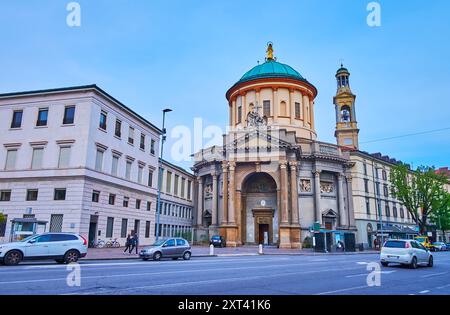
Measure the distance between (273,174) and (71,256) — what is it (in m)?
28.6

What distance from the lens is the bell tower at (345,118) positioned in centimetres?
6256

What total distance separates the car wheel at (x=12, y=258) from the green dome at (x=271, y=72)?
40.8 metres

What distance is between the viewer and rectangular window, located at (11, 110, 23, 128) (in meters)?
30.0

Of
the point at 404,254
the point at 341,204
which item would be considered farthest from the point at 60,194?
the point at 341,204

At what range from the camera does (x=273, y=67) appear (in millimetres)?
52938

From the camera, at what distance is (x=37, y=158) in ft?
94.5

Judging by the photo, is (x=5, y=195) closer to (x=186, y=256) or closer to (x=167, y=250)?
(x=167, y=250)

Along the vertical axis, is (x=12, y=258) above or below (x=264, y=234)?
below
